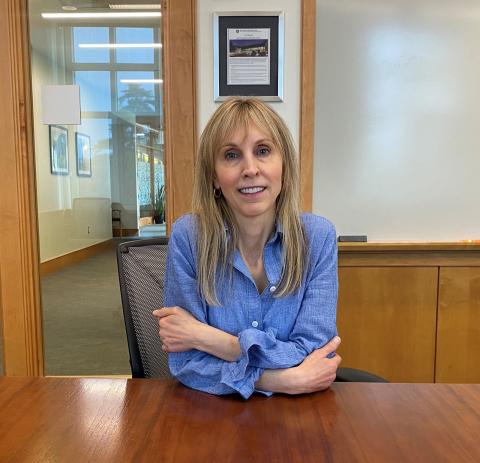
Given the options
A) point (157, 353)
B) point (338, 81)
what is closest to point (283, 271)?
point (157, 353)

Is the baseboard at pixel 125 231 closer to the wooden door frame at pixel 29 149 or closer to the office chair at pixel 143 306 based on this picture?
the wooden door frame at pixel 29 149

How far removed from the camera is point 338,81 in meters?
2.26

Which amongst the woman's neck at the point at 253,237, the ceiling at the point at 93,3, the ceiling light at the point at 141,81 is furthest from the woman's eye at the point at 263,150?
the ceiling at the point at 93,3

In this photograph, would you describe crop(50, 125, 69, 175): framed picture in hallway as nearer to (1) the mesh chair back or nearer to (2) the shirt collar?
(1) the mesh chair back

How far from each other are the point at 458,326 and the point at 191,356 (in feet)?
5.75

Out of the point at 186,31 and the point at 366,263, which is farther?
→ the point at 366,263

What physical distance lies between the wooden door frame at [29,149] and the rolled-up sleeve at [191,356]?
100 centimetres

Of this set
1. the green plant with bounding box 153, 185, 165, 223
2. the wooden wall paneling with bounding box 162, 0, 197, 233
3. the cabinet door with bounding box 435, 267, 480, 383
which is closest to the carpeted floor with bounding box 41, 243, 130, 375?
the green plant with bounding box 153, 185, 165, 223

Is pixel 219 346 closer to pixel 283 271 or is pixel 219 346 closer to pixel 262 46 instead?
pixel 283 271

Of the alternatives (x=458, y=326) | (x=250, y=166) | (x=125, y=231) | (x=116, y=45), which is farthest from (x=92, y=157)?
(x=458, y=326)

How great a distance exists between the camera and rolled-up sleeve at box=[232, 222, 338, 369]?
899mm

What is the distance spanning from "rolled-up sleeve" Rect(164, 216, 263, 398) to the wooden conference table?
26 millimetres

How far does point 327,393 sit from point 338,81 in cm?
184

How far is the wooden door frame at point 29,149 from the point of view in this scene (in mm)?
1958
